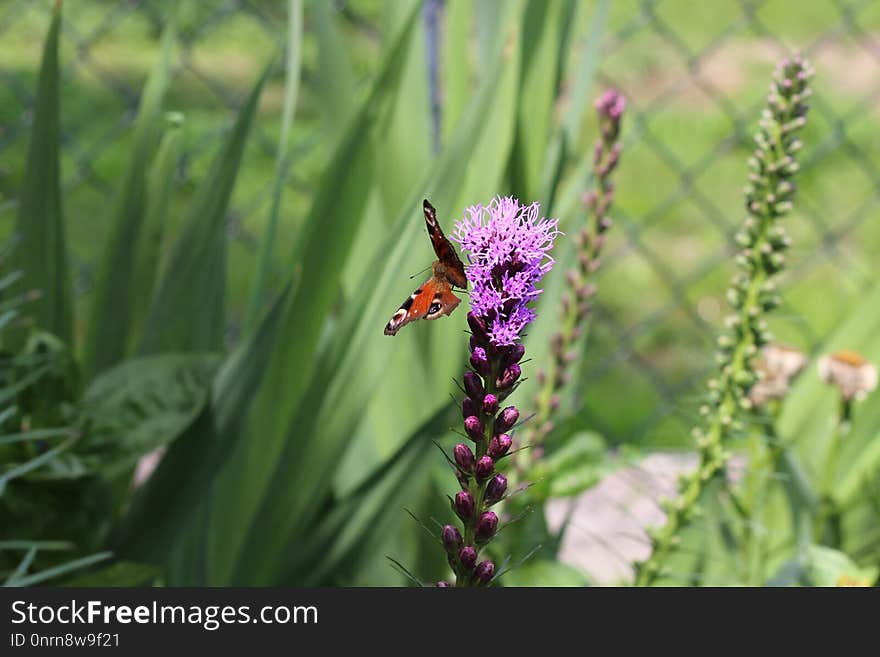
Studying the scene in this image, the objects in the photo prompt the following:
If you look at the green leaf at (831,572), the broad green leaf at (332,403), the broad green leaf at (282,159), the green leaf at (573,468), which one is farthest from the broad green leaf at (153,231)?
the green leaf at (831,572)

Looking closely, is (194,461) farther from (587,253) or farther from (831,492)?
(831,492)

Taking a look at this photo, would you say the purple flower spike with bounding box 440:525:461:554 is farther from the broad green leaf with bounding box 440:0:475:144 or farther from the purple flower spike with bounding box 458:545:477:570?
the broad green leaf with bounding box 440:0:475:144

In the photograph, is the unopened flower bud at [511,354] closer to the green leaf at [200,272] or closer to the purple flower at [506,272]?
the purple flower at [506,272]

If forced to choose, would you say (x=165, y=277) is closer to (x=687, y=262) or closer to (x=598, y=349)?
(x=598, y=349)

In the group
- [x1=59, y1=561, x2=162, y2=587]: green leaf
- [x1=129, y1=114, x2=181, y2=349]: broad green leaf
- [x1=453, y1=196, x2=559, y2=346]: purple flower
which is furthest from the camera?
[x1=129, y1=114, x2=181, y2=349]: broad green leaf

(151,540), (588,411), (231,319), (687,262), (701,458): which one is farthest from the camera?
(687,262)

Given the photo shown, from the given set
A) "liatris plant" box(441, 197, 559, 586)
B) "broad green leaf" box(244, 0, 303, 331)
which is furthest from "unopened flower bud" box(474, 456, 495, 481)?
"broad green leaf" box(244, 0, 303, 331)

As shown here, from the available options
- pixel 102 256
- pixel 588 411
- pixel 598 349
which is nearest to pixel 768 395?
pixel 102 256
